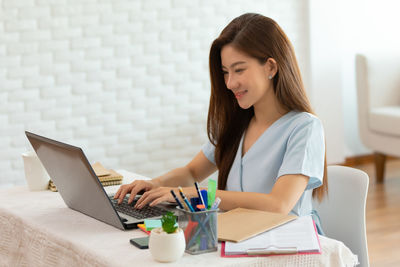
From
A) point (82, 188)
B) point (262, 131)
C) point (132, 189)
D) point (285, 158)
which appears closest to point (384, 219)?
point (262, 131)

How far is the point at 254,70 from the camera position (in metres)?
2.01

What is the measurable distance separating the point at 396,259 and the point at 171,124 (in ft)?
5.70

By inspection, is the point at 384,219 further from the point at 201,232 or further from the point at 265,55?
the point at 201,232

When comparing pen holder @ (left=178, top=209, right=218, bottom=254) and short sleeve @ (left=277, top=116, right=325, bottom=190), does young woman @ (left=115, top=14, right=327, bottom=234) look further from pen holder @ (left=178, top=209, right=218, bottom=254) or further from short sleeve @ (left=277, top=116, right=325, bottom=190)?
pen holder @ (left=178, top=209, right=218, bottom=254)

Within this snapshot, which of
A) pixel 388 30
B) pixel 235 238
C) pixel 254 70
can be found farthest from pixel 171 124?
pixel 235 238

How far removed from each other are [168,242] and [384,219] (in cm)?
289

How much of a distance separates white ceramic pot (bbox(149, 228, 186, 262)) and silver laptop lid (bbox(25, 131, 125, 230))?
0.27 meters

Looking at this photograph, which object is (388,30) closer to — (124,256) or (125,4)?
(125,4)

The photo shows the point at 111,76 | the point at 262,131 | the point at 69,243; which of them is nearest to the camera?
the point at 69,243

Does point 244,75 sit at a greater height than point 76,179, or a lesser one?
greater

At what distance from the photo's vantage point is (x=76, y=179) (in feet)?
5.77

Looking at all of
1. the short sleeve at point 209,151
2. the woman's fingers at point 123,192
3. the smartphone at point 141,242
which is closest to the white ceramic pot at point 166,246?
the smartphone at point 141,242

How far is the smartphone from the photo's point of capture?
152 centimetres

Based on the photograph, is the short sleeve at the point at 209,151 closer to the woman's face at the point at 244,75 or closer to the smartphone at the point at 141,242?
the woman's face at the point at 244,75
